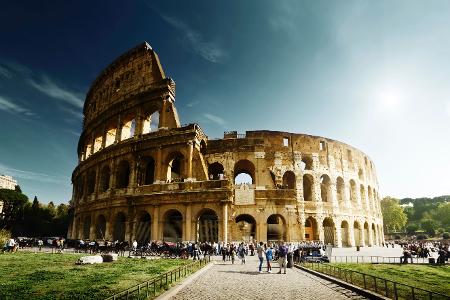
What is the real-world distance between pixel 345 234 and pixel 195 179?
17122 millimetres

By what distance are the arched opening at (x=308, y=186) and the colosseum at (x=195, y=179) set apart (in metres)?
0.13

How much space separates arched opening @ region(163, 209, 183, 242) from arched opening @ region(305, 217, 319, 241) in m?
12.5

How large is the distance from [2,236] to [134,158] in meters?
10.7

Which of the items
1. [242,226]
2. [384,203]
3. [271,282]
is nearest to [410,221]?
[384,203]

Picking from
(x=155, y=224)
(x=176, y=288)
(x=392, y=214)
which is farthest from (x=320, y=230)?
(x=392, y=214)

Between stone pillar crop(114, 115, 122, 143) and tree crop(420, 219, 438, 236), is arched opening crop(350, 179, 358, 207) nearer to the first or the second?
stone pillar crop(114, 115, 122, 143)

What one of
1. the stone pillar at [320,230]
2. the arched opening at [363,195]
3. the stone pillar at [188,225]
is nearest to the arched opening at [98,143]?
the stone pillar at [188,225]

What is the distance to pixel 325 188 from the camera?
32.5m

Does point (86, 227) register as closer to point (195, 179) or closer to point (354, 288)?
point (195, 179)

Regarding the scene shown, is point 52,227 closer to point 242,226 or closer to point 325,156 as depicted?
point 242,226

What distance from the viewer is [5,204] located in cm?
5184

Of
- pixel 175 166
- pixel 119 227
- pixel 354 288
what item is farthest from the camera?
pixel 175 166

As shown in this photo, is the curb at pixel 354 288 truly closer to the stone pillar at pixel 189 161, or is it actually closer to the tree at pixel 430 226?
the stone pillar at pixel 189 161

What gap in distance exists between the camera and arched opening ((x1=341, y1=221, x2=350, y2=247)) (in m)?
31.4
